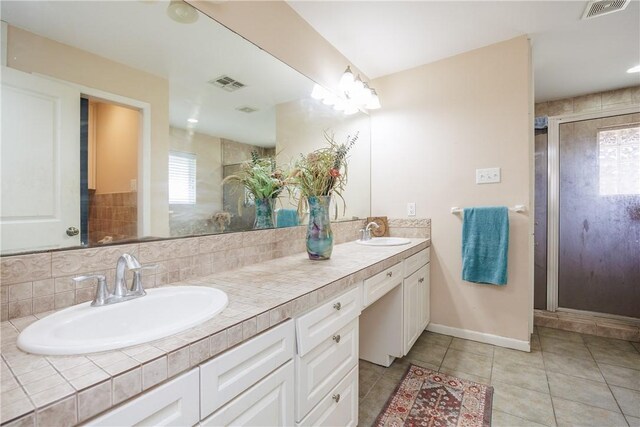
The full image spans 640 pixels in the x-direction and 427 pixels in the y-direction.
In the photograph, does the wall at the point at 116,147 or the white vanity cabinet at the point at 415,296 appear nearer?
the wall at the point at 116,147

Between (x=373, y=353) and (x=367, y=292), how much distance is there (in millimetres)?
805

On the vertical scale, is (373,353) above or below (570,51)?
below

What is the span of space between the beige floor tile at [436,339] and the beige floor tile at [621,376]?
0.90 m

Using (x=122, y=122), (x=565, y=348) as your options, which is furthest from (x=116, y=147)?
(x=565, y=348)

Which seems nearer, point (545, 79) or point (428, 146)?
point (428, 146)

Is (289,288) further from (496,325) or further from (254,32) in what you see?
(496,325)

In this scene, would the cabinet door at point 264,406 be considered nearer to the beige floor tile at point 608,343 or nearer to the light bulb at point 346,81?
the light bulb at point 346,81

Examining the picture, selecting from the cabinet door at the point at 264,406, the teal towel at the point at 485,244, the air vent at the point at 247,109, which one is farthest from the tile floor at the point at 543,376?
the air vent at the point at 247,109

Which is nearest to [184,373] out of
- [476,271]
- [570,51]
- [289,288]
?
[289,288]

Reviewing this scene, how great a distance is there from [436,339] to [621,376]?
107 cm

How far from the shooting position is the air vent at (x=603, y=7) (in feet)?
5.58

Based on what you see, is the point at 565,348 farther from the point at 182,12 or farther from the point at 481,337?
the point at 182,12

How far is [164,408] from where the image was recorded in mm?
565

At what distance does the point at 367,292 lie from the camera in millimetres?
1386
